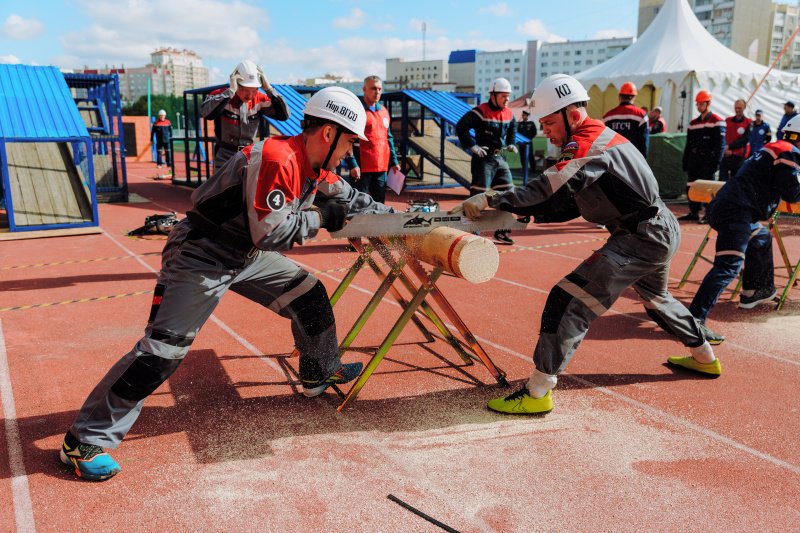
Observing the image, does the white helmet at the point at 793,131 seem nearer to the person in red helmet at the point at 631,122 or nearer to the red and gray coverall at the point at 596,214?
the red and gray coverall at the point at 596,214

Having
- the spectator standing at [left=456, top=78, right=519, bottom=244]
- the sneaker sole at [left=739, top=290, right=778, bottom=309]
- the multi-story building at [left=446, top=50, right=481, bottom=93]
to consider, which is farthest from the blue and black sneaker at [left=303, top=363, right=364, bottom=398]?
the multi-story building at [left=446, top=50, right=481, bottom=93]

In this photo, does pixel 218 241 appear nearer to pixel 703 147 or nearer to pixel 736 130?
pixel 703 147

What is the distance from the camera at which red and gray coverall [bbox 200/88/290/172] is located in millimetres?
6332

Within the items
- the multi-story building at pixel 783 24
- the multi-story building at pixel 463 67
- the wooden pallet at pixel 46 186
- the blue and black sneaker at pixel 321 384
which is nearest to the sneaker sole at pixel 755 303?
the blue and black sneaker at pixel 321 384

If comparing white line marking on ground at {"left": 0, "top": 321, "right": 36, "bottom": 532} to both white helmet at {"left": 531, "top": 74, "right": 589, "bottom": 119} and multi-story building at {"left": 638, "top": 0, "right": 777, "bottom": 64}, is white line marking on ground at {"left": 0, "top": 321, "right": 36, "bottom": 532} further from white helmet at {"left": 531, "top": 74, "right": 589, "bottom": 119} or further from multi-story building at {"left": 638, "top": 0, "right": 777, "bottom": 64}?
multi-story building at {"left": 638, "top": 0, "right": 777, "bottom": 64}

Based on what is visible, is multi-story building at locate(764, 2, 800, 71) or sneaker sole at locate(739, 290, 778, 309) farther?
multi-story building at locate(764, 2, 800, 71)

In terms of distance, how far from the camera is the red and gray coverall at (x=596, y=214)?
3.29m

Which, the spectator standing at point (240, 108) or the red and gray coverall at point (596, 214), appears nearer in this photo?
the red and gray coverall at point (596, 214)

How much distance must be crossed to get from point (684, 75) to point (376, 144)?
12781 millimetres

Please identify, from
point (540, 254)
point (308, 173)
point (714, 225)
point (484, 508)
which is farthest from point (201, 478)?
point (540, 254)

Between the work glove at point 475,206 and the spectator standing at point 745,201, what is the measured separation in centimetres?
235

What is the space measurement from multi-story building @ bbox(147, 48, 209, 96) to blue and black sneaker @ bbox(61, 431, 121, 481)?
6786 inches

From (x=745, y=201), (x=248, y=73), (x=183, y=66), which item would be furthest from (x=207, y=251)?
(x=183, y=66)

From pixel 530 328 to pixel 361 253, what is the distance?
1.98 m
